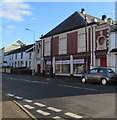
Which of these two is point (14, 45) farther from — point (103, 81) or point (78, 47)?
point (103, 81)

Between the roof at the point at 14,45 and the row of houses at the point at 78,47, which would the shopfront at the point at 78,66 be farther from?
the roof at the point at 14,45

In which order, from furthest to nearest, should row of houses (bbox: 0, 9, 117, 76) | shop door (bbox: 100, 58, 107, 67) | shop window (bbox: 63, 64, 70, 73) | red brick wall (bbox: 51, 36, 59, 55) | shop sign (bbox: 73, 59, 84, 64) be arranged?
red brick wall (bbox: 51, 36, 59, 55)
shop window (bbox: 63, 64, 70, 73)
shop sign (bbox: 73, 59, 84, 64)
shop door (bbox: 100, 58, 107, 67)
row of houses (bbox: 0, 9, 117, 76)

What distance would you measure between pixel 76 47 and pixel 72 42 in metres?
1.33

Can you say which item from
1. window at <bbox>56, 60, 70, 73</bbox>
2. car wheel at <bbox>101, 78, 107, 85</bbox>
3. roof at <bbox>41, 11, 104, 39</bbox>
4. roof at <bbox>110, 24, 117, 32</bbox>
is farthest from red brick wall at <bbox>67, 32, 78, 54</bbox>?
car wheel at <bbox>101, 78, 107, 85</bbox>

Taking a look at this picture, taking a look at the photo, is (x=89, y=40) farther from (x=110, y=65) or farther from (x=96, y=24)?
(x=110, y=65)

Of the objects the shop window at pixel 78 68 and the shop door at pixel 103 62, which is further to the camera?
the shop window at pixel 78 68

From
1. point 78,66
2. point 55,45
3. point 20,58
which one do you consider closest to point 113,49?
point 78,66

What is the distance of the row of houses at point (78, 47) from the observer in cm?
1911

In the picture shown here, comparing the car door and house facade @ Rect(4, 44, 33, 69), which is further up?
house facade @ Rect(4, 44, 33, 69)

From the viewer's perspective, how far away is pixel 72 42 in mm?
23891

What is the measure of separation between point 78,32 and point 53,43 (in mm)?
6624

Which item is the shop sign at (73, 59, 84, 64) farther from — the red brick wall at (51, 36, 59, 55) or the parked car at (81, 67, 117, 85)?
the parked car at (81, 67, 117, 85)

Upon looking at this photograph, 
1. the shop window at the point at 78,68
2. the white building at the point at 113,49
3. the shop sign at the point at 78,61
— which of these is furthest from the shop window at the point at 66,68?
the white building at the point at 113,49

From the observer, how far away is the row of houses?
A: 19.1 m
